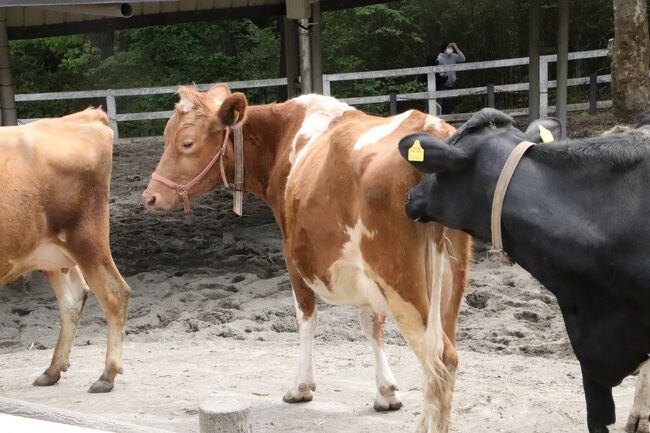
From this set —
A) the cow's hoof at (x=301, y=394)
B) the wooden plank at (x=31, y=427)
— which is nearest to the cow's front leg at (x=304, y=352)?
the cow's hoof at (x=301, y=394)

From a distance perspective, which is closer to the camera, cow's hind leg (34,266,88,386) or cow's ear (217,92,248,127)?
cow's ear (217,92,248,127)

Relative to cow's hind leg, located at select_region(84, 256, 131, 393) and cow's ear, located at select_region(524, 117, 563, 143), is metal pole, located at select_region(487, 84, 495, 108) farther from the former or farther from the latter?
cow's ear, located at select_region(524, 117, 563, 143)

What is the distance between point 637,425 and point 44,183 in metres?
3.91

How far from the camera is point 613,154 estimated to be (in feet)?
11.7

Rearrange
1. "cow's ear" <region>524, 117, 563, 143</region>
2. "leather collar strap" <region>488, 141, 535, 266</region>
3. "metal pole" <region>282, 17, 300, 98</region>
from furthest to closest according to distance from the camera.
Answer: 1. "metal pole" <region>282, 17, 300, 98</region>
2. "cow's ear" <region>524, 117, 563, 143</region>
3. "leather collar strap" <region>488, 141, 535, 266</region>

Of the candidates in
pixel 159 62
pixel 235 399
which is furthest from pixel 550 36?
pixel 235 399

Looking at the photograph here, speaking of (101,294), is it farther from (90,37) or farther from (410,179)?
(90,37)

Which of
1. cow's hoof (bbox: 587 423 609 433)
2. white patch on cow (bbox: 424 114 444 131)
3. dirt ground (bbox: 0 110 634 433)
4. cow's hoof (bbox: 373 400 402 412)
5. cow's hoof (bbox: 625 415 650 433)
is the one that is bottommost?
dirt ground (bbox: 0 110 634 433)

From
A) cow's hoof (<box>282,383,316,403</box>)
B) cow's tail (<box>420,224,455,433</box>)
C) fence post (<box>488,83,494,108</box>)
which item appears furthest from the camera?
fence post (<box>488,83,494,108</box>)

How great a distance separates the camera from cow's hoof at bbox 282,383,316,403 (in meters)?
5.48

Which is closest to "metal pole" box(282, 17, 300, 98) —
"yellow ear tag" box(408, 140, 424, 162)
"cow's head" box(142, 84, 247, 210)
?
"cow's head" box(142, 84, 247, 210)

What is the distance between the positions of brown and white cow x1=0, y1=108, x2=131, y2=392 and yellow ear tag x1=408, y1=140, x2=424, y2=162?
2.98 metres

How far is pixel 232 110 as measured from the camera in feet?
18.8

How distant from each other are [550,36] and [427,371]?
2109 centimetres
